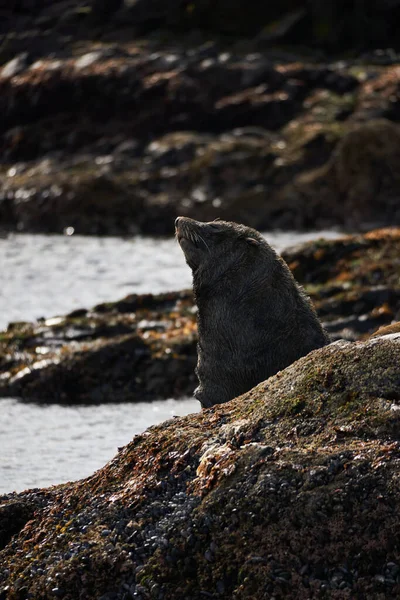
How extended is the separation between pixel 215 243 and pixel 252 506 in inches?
118

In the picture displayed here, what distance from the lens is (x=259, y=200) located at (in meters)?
25.2

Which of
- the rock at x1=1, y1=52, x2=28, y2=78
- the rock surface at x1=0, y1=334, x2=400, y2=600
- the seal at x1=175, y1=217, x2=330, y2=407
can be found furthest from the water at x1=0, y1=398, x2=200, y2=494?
the rock at x1=1, y1=52, x2=28, y2=78

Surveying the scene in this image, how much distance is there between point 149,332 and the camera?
13.1 m

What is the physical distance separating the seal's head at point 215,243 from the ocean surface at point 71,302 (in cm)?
224

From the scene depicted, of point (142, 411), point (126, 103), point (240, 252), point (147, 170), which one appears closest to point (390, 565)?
point (240, 252)

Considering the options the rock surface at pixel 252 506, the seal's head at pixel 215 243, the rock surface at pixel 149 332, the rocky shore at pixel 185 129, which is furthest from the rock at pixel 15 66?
the rock surface at pixel 252 506

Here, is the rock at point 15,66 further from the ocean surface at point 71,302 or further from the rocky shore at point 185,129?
the ocean surface at point 71,302

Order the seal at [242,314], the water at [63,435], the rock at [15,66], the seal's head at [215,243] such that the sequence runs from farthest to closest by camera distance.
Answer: the rock at [15,66] → the water at [63,435] → the seal's head at [215,243] → the seal at [242,314]

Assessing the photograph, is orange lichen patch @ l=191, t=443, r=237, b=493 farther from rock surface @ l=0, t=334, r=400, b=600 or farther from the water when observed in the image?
the water

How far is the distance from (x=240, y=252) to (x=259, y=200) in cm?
1780

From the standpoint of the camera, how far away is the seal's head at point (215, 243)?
7.59m

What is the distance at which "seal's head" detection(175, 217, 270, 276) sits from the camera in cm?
759

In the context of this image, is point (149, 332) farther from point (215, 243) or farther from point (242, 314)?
point (242, 314)

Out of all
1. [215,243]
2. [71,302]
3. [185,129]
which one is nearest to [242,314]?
[215,243]
